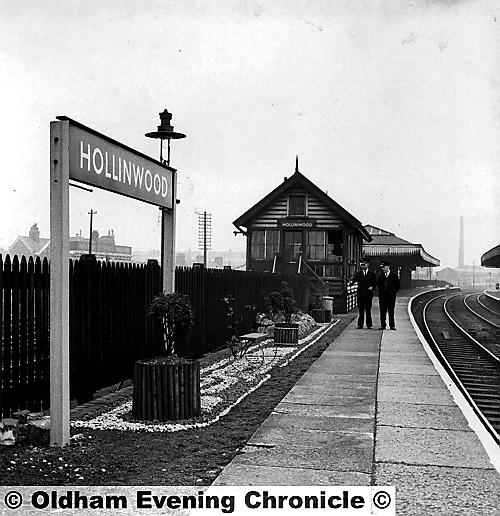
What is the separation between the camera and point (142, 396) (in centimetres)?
735

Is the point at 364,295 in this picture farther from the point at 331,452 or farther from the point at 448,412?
the point at 331,452

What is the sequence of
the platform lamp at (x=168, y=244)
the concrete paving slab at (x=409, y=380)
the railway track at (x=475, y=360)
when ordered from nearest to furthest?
the platform lamp at (x=168, y=244) < the concrete paving slab at (x=409, y=380) < the railway track at (x=475, y=360)

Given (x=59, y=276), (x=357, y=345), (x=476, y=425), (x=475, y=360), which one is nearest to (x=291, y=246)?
(x=475, y=360)

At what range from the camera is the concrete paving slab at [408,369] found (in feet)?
36.2

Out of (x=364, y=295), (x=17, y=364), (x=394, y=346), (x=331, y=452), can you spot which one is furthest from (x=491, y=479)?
(x=364, y=295)

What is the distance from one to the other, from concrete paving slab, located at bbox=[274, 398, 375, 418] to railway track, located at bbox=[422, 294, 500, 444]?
1.15 metres

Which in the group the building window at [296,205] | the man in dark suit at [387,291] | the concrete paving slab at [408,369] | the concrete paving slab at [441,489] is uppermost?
the building window at [296,205]

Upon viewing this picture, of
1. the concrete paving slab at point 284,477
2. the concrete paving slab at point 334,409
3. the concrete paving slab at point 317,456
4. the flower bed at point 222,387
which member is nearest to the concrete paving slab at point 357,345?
the flower bed at point 222,387

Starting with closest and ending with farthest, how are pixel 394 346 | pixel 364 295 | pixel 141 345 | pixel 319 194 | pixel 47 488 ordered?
pixel 47 488 < pixel 141 345 < pixel 394 346 < pixel 364 295 < pixel 319 194

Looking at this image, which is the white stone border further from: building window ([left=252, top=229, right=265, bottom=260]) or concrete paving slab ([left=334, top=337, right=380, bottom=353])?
building window ([left=252, top=229, right=265, bottom=260])

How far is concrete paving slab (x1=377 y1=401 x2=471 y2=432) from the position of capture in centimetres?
716

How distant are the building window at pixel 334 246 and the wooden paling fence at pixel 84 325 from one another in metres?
19.1

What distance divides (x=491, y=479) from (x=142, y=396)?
3.44 metres

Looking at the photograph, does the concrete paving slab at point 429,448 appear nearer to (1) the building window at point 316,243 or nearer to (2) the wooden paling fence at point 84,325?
(2) the wooden paling fence at point 84,325
